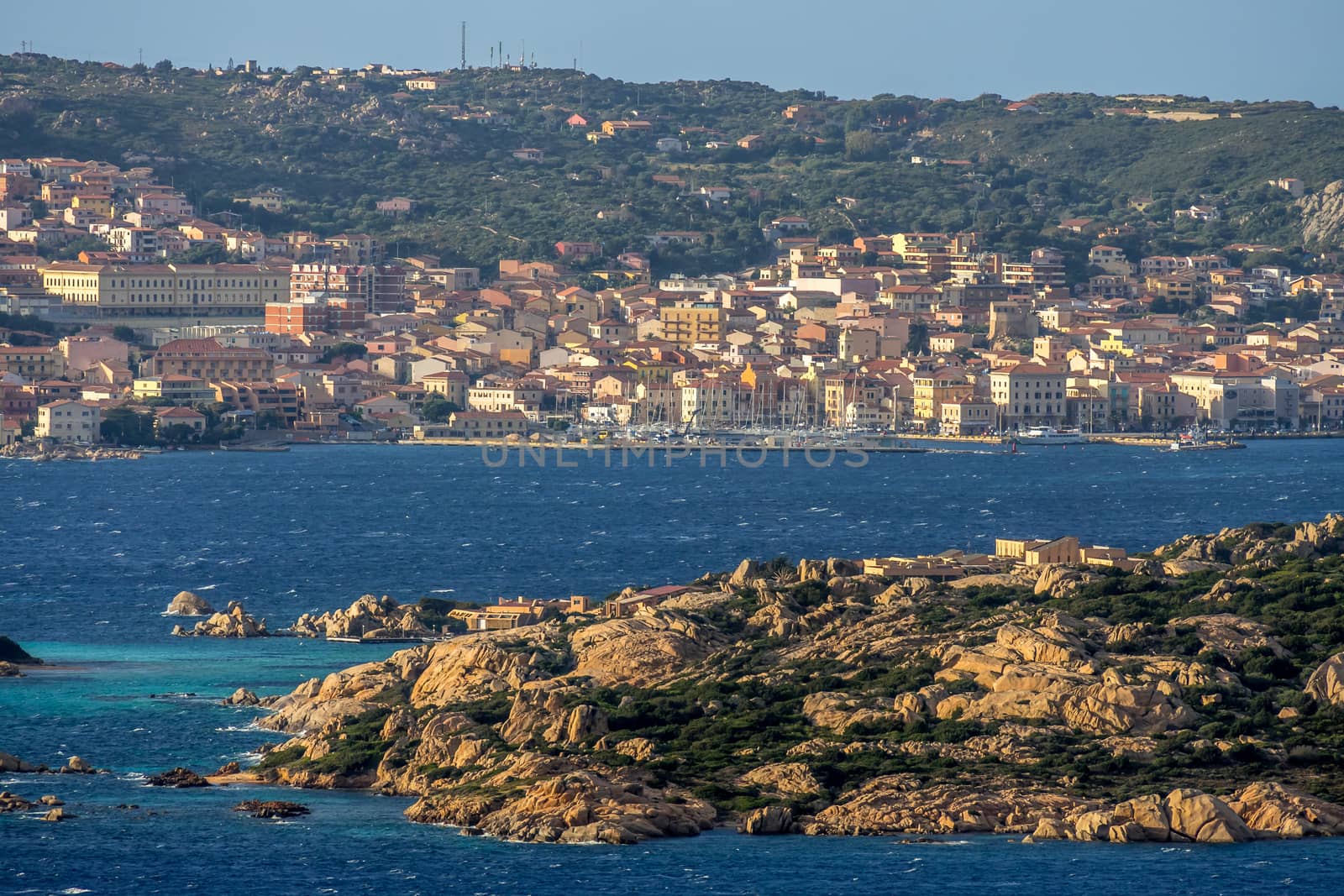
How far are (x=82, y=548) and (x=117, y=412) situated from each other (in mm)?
32138

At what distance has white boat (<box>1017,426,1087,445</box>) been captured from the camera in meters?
110

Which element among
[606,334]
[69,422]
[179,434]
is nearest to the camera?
[69,422]

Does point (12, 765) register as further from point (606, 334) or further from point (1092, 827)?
point (606, 334)

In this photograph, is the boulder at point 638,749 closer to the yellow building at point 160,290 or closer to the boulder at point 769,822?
the boulder at point 769,822

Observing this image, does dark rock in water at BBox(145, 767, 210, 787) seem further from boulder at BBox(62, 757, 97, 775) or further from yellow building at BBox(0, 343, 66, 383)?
yellow building at BBox(0, 343, 66, 383)

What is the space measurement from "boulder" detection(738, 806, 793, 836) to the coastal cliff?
0.04 m

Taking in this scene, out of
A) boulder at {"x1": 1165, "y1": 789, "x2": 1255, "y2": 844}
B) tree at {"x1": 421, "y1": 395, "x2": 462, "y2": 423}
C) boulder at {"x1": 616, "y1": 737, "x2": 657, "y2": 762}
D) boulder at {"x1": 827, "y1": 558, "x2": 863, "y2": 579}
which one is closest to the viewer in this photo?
boulder at {"x1": 1165, "y1": 789, "x2": 1255, "y2": 844}

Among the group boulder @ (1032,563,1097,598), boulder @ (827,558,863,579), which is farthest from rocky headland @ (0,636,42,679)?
boulder @ (1032,563,1097,598)

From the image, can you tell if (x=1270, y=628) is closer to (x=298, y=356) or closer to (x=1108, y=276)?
(x=298, y=356)

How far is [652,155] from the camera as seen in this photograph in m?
172

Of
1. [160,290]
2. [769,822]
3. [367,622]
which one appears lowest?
[769,822]

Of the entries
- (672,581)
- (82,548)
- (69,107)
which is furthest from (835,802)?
(69,107)

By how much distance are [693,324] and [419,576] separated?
214 feet

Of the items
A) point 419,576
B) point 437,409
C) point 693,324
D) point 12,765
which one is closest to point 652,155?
point 693,324
